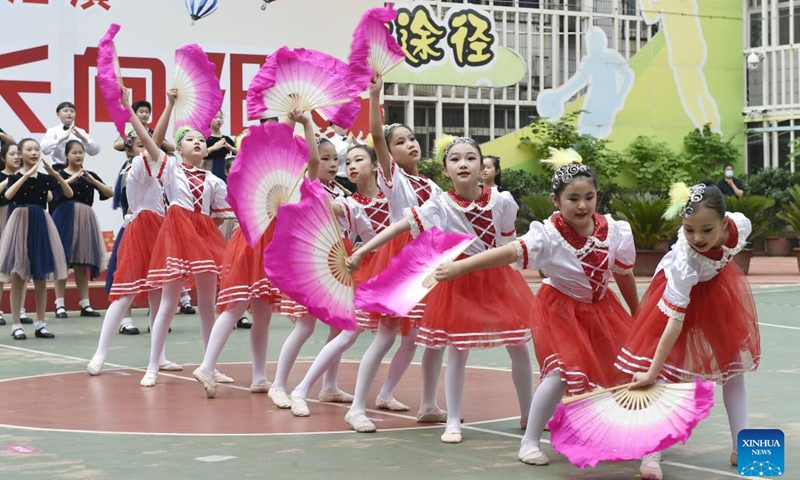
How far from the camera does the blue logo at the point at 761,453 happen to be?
14.2 ft

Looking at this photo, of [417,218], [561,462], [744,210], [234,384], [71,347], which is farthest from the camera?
[744,210]

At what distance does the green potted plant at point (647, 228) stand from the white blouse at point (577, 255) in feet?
40.1

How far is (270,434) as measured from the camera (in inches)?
222

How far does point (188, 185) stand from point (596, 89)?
18.9m

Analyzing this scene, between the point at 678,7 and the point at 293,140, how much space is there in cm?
2161

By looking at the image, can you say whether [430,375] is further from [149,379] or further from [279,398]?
[149,379]

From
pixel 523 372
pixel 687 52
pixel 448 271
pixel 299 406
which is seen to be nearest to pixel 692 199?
pixel 448 271

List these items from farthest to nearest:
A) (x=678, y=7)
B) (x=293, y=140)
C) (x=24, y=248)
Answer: (x=678, y=7) < (x=24, y=248) < (x=293, y=140)

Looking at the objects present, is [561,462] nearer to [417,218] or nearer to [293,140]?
[417,218]

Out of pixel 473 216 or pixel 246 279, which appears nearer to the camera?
pixel 473 216

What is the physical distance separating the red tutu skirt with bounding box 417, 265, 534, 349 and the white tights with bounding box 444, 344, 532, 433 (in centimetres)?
10

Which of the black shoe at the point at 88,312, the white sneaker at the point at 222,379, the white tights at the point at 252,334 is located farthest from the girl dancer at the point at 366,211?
the black shoe at the point at 88,312

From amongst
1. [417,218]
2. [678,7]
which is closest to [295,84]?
[417,218]

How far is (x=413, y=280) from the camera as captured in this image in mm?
4988
